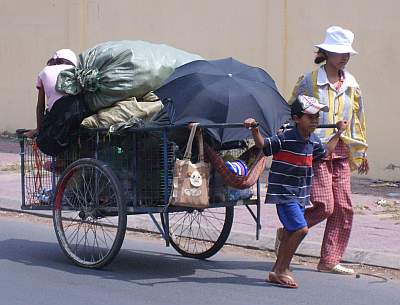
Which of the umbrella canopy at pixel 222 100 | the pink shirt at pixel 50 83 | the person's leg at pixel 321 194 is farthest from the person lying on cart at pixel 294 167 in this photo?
the pink shirt at pixel 50 83

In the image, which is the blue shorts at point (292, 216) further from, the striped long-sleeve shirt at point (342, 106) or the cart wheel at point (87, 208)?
the cart wheel at point (87, 208)

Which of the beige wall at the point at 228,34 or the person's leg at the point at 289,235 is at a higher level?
the beige wall at the point at 228,34

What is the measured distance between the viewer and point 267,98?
647 cm

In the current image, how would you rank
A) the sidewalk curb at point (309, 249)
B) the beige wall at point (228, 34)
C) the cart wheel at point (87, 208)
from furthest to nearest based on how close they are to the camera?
the beige wall at point (228, 34)
the sidewalk curb at point (309, 249)
the cart wheel at point (87, 208)

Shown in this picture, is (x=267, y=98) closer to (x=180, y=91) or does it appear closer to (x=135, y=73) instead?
(x=180, y=91)

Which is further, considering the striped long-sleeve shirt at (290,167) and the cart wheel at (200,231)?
the cart wheel at (200,231)

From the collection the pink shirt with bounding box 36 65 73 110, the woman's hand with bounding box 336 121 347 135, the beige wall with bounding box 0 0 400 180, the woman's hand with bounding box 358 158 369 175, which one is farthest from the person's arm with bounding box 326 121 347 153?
the beige wall with bounding box 0 0 400 180

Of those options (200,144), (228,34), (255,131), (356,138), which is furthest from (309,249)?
(228,34)

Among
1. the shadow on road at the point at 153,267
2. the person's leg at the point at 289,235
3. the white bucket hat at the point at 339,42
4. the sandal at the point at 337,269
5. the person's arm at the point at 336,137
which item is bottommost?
the shadow on road at the point at 153,267

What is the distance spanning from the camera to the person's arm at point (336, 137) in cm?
641

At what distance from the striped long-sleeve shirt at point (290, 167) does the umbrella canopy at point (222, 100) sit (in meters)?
0.18

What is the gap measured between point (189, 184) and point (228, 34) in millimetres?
7341

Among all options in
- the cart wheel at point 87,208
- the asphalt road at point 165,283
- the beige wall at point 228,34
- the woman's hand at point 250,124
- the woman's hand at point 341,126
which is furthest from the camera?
the beige wall at point 228,34

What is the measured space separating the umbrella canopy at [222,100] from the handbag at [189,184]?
188 mm
